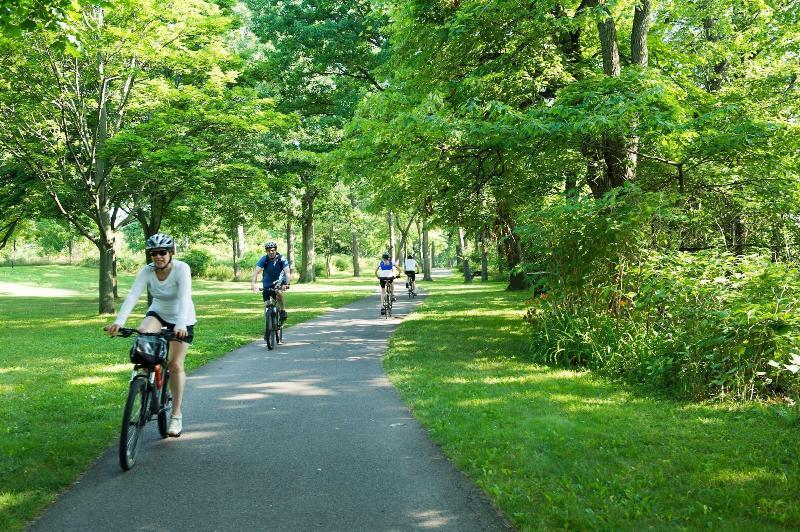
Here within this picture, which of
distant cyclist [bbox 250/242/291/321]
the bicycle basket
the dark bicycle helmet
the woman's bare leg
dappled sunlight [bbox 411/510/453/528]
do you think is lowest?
dappled sunlight [bbox 411/510/453/528]

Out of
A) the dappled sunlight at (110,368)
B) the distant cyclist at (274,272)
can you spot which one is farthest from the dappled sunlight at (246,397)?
the distant cyclist at (274,272)

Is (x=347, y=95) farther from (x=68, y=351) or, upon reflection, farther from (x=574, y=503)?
(x=574, y=503)

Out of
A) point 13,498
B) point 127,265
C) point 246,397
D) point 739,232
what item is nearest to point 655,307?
point 739,232

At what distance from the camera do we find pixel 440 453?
5.40 m

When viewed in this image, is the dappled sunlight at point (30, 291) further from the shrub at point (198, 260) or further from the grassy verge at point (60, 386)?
the grassy verge at point (60, 386)

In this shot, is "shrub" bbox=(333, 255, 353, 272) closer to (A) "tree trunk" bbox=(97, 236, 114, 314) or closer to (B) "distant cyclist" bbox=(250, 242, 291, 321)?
(A) "tree trunk" bbox=(97, 236, 114, 314)

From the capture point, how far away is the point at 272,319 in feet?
39.0

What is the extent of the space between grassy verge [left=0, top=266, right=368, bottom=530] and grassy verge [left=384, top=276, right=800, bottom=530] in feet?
11.0

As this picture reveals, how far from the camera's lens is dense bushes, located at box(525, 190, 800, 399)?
686 cm

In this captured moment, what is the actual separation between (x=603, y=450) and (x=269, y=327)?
7.77 metres

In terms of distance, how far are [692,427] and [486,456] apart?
2247 millimetres

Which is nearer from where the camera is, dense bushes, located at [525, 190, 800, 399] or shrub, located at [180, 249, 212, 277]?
dense bushes, located at [525, 190, 800, 399]

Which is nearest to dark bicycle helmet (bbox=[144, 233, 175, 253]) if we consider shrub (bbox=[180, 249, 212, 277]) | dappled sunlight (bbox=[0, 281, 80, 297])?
dappled sunlight (bbox=[0, 281, 80, 297])

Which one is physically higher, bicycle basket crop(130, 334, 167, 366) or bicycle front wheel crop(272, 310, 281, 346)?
bicycle basket crop(130, 334, 167, 366)
